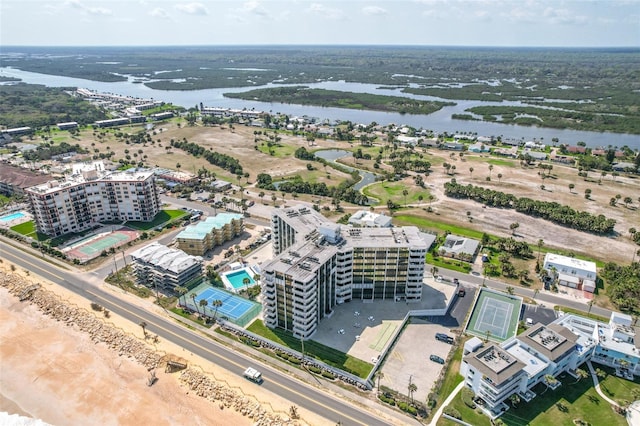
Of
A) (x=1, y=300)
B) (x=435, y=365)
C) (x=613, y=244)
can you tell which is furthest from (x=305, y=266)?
(x=613, y=244)

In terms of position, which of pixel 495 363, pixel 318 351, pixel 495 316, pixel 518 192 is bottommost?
pixel 495 316

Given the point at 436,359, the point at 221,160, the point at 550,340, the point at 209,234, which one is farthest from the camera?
the point at 221,160

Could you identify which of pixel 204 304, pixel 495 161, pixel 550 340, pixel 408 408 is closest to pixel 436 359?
pixel 408 408

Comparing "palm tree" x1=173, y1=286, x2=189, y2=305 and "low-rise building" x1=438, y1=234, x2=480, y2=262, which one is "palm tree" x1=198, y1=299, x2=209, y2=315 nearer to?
"palm tree" x1=173, y1=286, x2=189, y2=305

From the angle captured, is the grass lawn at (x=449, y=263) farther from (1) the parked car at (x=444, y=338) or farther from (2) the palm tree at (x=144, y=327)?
(2) the palm tree at (x=144, y=327)

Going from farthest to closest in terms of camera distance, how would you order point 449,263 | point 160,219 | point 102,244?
point 160,219, point 102,244, point 449,263

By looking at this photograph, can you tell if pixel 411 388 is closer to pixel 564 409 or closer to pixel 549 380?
pixel 549 380
